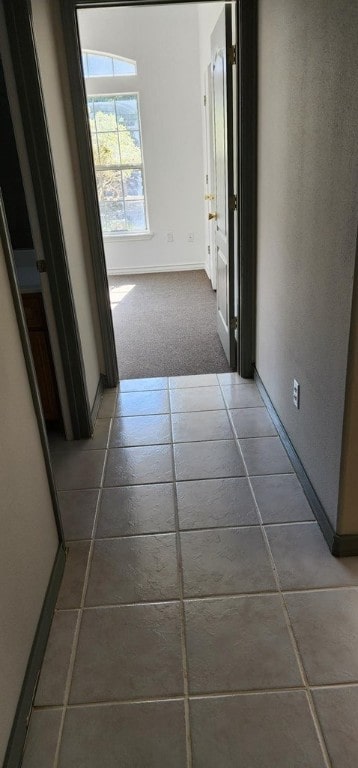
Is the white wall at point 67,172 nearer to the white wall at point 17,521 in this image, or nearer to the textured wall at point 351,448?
the white wall at point 17,521

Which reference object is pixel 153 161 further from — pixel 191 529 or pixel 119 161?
pixel 191 529

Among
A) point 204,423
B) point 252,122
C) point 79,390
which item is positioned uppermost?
point 252,122

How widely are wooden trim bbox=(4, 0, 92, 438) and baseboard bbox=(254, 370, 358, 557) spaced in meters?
1.04

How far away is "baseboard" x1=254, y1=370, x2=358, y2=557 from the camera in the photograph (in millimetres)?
1858

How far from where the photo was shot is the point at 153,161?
633 cm

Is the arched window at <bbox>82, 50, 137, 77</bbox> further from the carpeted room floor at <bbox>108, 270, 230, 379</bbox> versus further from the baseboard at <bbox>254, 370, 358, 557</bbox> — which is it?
the baseboard at <bbox>254, 370, 358, 557</bbox>

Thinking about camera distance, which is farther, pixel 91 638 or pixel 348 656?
pixel 91 638

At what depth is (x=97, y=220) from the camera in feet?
9.89

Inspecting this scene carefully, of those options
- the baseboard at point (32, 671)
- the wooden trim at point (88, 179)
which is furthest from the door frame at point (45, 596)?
the wooden trim at point (88, 179)

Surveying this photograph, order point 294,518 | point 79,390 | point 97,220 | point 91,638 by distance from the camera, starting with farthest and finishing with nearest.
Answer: point 97,220
point 79,390
point 294,518
point 91,638

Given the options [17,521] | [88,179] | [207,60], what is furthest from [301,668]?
[207,60]

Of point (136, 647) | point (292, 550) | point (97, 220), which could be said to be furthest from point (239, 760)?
point (97, 220)

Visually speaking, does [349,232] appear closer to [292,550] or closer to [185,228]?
[292,550]

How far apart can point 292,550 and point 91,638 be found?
0.77 metres
